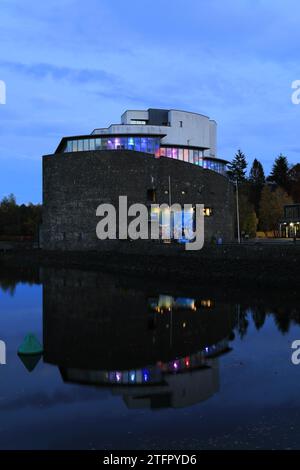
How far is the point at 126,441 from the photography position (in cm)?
997

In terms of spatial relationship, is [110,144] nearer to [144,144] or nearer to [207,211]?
[144,144]

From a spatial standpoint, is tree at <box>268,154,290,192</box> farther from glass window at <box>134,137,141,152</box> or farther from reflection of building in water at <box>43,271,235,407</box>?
reflection of building in water at <box>43,271,235,407</box>

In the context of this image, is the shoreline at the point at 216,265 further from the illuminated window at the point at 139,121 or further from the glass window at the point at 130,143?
the illuminated window at the point at 139,121

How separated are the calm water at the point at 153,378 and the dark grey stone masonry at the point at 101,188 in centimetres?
4870

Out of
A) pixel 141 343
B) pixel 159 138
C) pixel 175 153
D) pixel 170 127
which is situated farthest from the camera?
pixel 170 127

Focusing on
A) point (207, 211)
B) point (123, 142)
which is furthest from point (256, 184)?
point (123, 142)

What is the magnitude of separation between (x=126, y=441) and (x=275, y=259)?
31.9 metres

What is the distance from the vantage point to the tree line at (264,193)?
319 feet

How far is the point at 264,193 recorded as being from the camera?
Answer: 336 feet

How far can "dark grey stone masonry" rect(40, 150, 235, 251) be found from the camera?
3130 inches

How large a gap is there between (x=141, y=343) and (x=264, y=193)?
286 feet

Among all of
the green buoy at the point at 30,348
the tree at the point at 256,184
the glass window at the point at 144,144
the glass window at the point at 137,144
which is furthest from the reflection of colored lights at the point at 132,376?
the tree at the point at 256,184

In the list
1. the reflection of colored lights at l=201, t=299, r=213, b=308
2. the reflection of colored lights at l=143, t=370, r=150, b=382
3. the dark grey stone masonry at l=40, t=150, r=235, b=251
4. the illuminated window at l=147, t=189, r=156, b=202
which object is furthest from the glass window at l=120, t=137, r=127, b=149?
the reflection of colored lights at l=143, t=370, r=150, b=382
